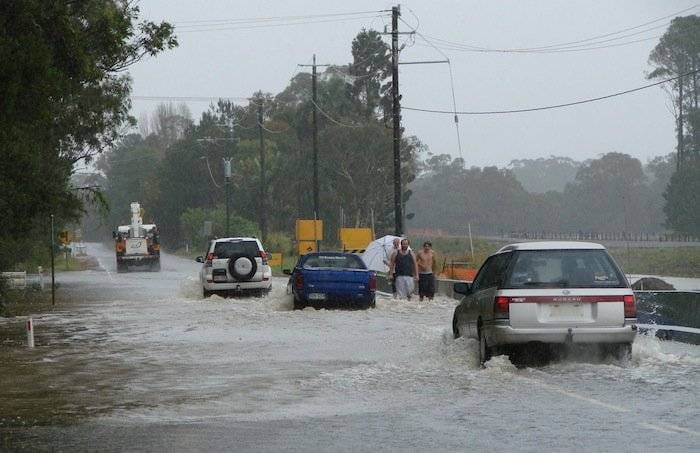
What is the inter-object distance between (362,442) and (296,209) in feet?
326

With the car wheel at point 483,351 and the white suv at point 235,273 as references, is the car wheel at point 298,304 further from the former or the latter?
the car wheel at point 483,351

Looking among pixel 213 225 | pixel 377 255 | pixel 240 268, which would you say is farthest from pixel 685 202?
pixel 240 268

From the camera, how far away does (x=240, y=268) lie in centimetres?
3391

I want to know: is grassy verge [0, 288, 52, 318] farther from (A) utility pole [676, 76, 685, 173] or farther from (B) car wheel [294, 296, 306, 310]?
(A) utility pole [676, 76, 685, 173]

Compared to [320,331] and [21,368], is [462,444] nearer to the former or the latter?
[21,368]

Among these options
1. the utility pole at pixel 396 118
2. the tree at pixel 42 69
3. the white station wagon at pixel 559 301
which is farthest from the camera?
the utility pole at pixel 396 118

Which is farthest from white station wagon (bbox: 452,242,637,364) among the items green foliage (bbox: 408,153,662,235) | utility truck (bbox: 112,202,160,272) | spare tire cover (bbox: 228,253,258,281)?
green foliage (bbox: 408,153,662,235)

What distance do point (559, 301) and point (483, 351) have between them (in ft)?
4.10

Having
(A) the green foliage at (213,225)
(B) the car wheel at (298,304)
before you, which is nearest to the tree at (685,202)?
(A) the green foliage at (213,225)

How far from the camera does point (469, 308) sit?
1641cm

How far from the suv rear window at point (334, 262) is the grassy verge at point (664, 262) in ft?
108

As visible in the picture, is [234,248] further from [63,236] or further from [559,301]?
[559,301]

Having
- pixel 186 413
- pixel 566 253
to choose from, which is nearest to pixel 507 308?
pixel 566 253

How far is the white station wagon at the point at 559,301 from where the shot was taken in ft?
47.8
